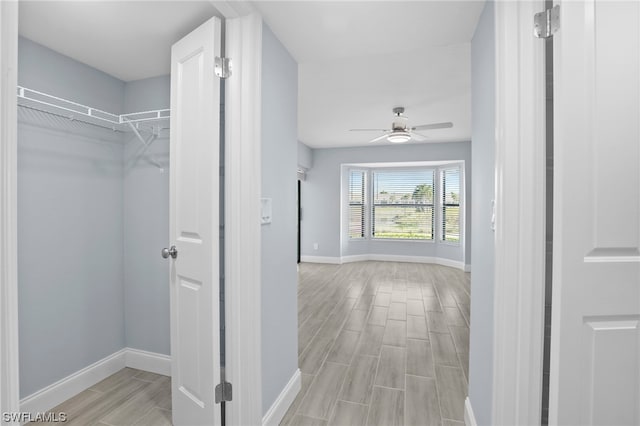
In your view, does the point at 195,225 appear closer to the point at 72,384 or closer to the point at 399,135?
the point at 72,384

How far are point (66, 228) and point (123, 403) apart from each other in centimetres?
120

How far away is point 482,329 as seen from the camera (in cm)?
149

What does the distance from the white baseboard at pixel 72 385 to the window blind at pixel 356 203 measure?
5.25 m

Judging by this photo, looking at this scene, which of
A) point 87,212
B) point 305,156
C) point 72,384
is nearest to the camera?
point 72,384

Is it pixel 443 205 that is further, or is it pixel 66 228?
pixel 443 205

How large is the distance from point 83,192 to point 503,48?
2.59 metres

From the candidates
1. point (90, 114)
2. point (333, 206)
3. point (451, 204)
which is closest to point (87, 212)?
point (90, 114)

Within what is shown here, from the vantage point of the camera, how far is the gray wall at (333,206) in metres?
6.41

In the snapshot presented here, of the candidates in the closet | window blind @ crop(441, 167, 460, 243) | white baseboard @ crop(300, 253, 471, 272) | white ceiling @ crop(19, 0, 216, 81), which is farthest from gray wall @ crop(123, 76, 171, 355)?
window blind @ crop(441, 167, 460, 243)

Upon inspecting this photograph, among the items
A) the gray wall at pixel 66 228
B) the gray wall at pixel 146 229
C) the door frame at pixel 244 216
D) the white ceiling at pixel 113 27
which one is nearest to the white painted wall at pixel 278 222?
the door frame at pixel 244 216

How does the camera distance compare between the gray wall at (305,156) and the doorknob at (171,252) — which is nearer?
the doorknob at (171,252)

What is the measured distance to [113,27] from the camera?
1719mm

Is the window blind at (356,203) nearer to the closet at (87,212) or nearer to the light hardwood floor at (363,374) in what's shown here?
the light hardwood floor at (363,374)

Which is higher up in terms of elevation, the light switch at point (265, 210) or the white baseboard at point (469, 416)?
the light switch at point (265, 210)
